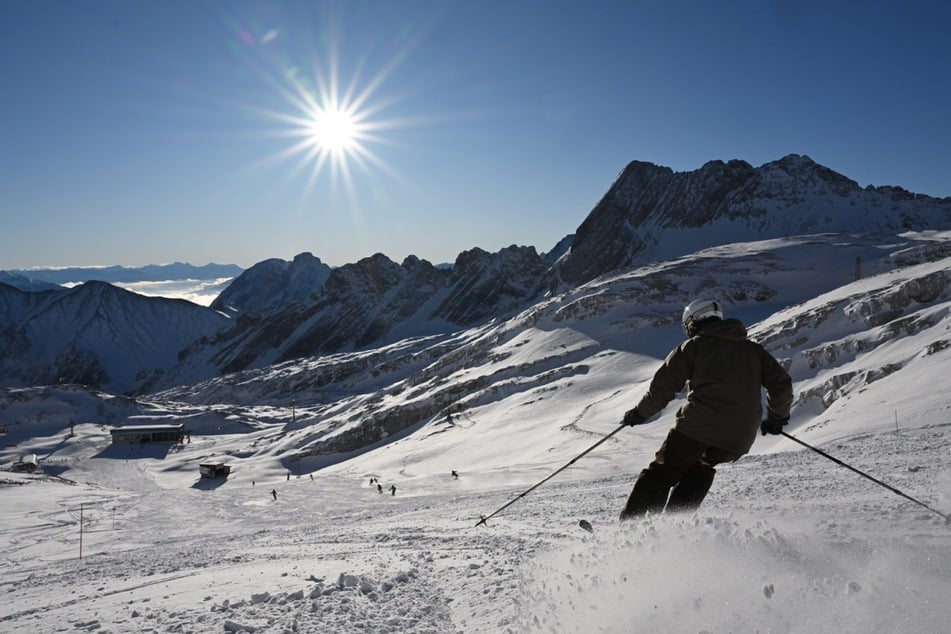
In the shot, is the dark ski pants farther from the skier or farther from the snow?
the snow

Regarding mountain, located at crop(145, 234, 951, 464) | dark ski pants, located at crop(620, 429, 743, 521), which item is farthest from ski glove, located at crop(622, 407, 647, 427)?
mountain, located at crop(145, 234, 951, 464)

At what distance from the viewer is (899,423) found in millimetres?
15500

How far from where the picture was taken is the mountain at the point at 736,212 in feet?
515

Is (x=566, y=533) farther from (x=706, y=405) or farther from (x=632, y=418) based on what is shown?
(x=706, y=405)

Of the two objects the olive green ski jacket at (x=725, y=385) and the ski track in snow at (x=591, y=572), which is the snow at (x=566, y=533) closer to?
the ski track in snow at (x=591, y=572)

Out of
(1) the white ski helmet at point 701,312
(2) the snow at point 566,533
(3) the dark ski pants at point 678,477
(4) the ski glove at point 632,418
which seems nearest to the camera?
(2) the snow at point 566,533

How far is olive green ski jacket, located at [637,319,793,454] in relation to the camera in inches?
228

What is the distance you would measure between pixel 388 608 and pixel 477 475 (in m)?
24.5

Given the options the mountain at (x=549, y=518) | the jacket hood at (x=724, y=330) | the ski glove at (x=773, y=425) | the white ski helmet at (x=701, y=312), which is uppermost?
the white ski helmet at (x=701, y=312)

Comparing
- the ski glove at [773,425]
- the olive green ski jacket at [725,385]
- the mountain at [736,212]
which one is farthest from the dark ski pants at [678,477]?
the mountain at [736,212]

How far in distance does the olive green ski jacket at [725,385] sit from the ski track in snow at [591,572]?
2.88 ft

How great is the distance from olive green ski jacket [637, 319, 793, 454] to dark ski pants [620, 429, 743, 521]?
0.49ft

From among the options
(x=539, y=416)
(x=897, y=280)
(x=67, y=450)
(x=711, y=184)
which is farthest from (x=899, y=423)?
(x=711, y=184)

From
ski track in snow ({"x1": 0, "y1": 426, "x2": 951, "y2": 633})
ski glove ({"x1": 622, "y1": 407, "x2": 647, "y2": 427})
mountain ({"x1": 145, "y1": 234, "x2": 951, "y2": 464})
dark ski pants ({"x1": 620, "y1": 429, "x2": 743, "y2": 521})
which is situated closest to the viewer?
ski track in snow ({"x1": 0, "y1": 426, "x2": 951, "y2": 633})
